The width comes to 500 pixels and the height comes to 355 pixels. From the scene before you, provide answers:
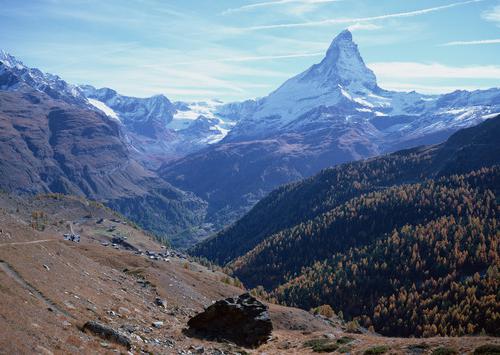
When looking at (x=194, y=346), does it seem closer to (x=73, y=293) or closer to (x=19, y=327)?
(x=73, y=293)

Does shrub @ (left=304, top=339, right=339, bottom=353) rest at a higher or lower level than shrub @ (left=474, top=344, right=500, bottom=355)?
lower

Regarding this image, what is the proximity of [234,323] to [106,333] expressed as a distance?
26456 mm

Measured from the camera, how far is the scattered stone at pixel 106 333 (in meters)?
43.4

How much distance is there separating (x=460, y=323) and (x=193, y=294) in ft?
338

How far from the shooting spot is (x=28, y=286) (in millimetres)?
52312

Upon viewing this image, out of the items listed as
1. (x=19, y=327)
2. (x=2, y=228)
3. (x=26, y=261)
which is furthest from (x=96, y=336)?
(x=2, y=228)

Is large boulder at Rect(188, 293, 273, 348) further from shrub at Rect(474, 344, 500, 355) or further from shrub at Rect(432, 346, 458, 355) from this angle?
shrub at Rect(474, 344, 500, 355)

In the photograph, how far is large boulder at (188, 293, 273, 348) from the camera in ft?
212

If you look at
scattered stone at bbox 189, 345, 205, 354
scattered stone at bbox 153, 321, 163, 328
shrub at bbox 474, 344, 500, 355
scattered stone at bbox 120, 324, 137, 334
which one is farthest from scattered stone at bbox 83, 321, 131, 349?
shrub at bbox 474, 344, 500, 355

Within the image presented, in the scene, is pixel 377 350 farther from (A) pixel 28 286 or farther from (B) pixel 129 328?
(A) pixel 28 286

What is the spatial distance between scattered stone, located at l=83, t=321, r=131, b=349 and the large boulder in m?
19.6

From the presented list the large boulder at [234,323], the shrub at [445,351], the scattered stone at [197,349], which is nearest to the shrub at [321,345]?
the large boulder at [234,323]

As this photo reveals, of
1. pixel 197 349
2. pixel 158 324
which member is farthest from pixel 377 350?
pixel 158 324

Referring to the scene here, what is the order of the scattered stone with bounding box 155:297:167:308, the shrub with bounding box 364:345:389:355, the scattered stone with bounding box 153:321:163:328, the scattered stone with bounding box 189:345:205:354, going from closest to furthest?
1. the scattered stone with bounding box 189:345:205:354
2. the shrub with bounding box 364:345:389:355
3. the scattered stone with bounding box 153:321:163:328
4. the scattered stone with bounding box 155:297:167:308
